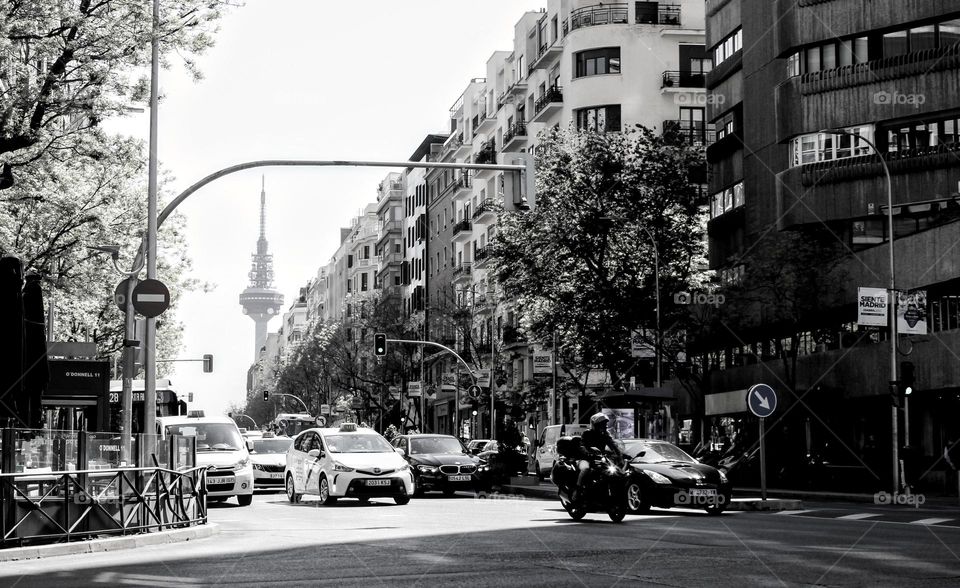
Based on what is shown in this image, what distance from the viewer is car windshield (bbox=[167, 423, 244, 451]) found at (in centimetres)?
2820

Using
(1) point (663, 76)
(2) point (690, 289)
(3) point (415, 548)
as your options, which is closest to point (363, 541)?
(3) point (415, 548)

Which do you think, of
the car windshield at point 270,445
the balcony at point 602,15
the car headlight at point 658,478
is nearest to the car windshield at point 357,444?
the car headlight at point 658,478

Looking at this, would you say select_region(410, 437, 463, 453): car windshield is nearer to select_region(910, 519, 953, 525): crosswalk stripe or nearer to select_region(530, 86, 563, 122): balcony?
select_region(910, 519, 953, 525): crosswalk stripe

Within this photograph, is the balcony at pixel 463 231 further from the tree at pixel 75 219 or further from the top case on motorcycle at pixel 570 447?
the top case on motorcycle at pixel 570 447

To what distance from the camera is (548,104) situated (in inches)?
2763

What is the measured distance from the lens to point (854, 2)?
1697 inches

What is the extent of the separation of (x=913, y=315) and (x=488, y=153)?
167ft

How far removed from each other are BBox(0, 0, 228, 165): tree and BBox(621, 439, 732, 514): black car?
1067 cm

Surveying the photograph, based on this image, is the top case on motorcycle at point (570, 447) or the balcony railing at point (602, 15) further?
the balcony railing at point (602, 15)

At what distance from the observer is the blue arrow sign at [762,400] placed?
87.5ft

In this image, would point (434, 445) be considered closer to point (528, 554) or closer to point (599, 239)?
point (599, 239)

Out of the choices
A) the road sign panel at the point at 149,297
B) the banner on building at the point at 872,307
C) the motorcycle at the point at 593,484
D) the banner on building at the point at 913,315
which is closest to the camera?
the road sign panel at the point at 149,297

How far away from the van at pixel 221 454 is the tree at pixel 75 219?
5.48 meters

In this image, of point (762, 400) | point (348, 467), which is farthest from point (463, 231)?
point (762, 400)
